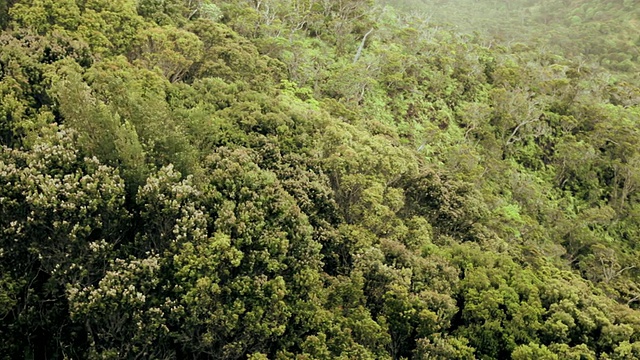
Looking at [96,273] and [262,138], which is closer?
[96,273]

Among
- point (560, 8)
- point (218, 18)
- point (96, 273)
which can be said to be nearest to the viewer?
point (96, 273)

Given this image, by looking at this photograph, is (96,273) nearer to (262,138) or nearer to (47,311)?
(47,311)

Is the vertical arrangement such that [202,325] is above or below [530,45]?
below

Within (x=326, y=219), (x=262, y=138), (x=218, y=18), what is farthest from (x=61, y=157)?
(x=218, y=18)

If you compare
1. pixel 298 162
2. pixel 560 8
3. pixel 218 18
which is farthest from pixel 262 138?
pixel 560 8

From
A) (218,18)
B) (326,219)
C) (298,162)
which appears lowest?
(326,219)

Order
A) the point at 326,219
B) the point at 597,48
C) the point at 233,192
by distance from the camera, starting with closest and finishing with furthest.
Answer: the point at 233,192 < the point at 326,219 < the point at 597,48

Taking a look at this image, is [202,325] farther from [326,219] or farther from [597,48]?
[597,48]
